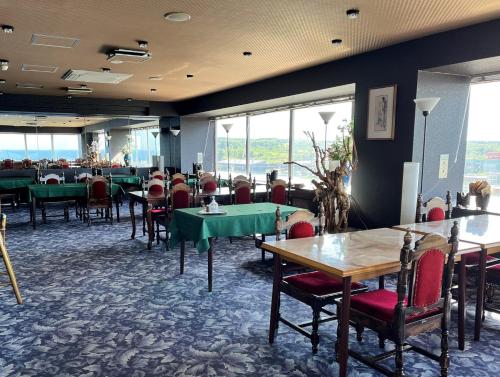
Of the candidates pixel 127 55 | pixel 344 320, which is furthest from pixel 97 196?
pixel 344 320

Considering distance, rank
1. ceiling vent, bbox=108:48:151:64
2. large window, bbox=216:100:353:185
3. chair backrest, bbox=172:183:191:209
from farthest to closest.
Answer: large window, bbox=216:100:353:185, chair backrest, bbox=172:183:191:209, ceiling vent, bbox=108:48:151:64

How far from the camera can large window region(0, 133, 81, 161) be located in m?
11.9

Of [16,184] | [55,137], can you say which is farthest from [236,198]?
[55,137]

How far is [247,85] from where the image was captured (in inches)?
314

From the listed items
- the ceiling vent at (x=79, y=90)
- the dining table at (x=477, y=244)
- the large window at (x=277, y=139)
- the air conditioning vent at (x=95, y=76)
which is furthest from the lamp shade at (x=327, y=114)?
the ceiling vent at (x=79, y=90)

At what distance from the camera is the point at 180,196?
5531 millimetres

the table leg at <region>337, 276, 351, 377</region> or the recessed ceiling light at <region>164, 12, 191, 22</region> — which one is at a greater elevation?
the recessed ceiling light at <region>164, 12, 191, 22</region>

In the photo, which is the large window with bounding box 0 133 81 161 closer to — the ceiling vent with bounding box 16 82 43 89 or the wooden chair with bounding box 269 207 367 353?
the ceiling vent with bounding box 16 82 43 89

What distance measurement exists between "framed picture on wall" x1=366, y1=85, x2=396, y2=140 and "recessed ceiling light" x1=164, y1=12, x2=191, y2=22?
2.64 metres

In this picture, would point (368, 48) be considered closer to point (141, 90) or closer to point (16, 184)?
point (141, 90)

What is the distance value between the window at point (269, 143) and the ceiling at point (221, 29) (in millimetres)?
2130

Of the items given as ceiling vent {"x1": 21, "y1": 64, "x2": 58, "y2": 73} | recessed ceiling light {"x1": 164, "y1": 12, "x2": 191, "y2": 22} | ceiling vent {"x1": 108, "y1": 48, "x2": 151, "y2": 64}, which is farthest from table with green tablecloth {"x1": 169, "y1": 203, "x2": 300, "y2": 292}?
ceiling vent {"x1": 21, "y1": 64, "x2": 58, "y2": 73}

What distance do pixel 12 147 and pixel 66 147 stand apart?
1.58 meters

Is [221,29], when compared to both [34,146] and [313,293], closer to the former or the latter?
[313,293]
